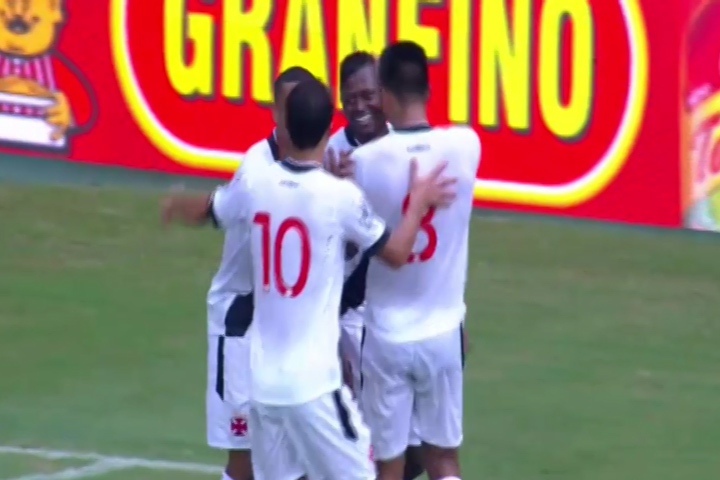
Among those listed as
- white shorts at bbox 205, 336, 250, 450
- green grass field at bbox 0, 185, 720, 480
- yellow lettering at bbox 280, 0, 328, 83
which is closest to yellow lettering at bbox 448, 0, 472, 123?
green grass field at bbox 0, 185, 720, 480

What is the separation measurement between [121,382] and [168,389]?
1.09 ft

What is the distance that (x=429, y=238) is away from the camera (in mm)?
7047

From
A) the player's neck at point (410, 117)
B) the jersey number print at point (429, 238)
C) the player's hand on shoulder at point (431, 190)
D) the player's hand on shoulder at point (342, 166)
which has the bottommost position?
the jersey number print at point (429, 238)

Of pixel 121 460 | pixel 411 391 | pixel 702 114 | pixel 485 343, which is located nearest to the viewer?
pixel 411 391

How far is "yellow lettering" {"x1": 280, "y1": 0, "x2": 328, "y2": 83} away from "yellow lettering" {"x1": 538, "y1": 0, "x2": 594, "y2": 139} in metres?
1.99

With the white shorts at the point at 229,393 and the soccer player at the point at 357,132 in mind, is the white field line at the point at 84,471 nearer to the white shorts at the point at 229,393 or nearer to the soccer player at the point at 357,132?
the white shorts at the point at 229,393

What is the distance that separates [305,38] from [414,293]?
811 cm

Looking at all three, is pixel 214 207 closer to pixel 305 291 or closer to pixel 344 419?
pixel 305 291

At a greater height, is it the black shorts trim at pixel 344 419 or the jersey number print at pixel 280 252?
the jersey number print at pixel 280 252

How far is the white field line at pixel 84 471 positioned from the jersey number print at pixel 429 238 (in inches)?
101

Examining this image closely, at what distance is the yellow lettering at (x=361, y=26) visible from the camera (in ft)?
47.9

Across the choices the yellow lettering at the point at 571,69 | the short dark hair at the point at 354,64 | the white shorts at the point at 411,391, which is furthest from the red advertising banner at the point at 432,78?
the white shorts at the point at 411,391

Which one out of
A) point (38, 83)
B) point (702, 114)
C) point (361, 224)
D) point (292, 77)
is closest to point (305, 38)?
point (38, 83)

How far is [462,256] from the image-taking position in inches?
282
